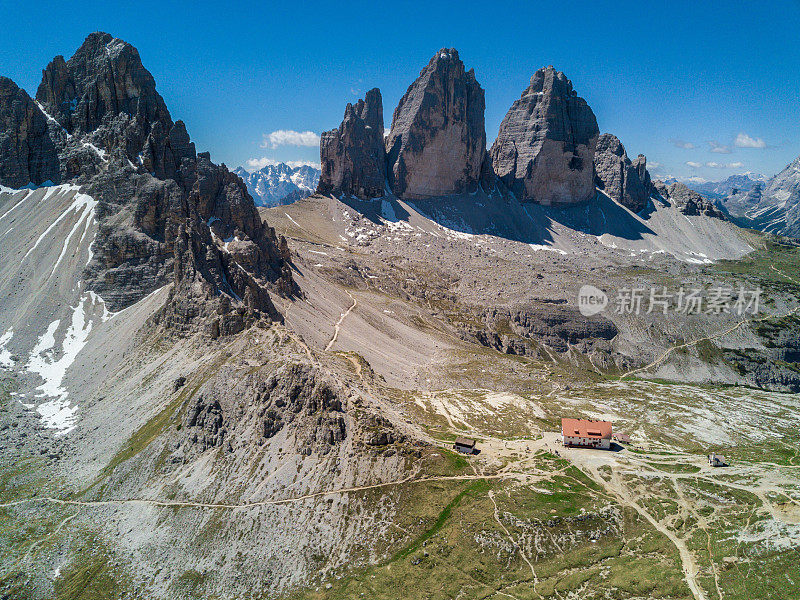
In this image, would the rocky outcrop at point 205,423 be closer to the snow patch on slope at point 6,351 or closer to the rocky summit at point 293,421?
the rocky summit at point 293,421

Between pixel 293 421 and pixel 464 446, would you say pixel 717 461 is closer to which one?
pixel 464 446

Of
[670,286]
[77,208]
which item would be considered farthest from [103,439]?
[670,286]

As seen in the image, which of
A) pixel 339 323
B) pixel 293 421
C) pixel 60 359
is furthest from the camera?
pixel 339 323

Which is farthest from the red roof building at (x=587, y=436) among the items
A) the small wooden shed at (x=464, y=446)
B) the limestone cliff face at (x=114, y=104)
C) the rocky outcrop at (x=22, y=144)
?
the rocky outcrop at (x=22, y=144)

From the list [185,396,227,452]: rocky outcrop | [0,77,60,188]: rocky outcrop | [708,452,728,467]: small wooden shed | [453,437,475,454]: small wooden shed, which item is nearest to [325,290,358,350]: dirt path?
[185,396,227,452]: rocky outcrop

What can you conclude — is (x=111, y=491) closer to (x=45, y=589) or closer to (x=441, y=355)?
(x=45, y=589)

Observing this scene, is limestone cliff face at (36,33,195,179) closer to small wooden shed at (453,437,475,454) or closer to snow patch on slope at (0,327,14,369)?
snow patch on slope at (0,327,14,369)

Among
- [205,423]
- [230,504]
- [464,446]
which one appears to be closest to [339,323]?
[205,423]
